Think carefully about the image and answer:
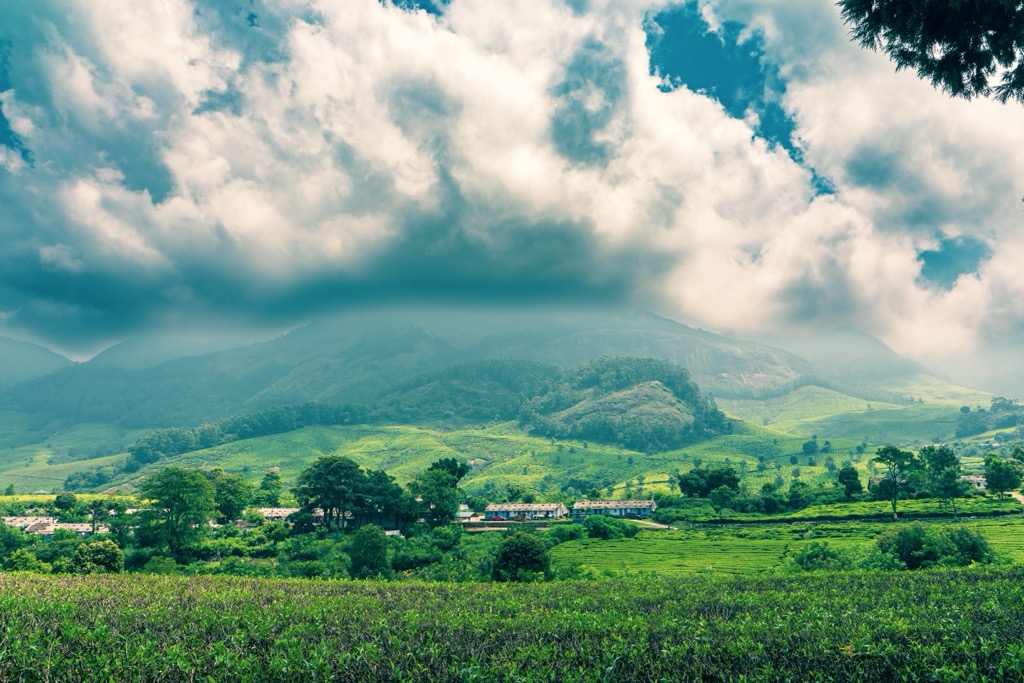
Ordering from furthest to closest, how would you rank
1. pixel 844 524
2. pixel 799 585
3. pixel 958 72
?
pixel 844 524 < pixel 799 585 < pixel 958 72

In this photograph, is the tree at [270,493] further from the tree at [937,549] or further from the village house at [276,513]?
the tree at [937,549]

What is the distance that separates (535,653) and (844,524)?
3121 inches

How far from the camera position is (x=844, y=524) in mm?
84125

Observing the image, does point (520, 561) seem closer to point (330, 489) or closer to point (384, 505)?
point (384, 505)

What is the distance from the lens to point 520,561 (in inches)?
2172

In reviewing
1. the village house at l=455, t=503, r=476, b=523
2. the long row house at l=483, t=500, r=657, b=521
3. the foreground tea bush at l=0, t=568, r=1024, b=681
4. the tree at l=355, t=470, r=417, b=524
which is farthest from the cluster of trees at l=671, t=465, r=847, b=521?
the foreground tea bush at l=0, t=568, r=1024, b=681

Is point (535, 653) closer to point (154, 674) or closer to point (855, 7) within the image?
point (154, 674)

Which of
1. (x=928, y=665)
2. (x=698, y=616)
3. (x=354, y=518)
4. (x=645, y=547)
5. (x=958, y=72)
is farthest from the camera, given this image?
(x=354, y=518)

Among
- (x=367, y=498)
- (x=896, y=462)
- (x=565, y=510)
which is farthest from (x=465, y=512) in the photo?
(x=896, y=462)

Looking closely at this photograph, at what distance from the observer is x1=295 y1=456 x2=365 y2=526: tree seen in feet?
325

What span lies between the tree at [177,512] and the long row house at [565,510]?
59176mm

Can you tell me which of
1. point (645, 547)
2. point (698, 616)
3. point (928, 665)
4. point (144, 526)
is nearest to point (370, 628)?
point (698, 616)

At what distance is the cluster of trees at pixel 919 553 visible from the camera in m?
53.6

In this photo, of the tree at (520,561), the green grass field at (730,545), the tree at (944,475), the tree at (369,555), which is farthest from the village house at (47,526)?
the tree at (944,475)
